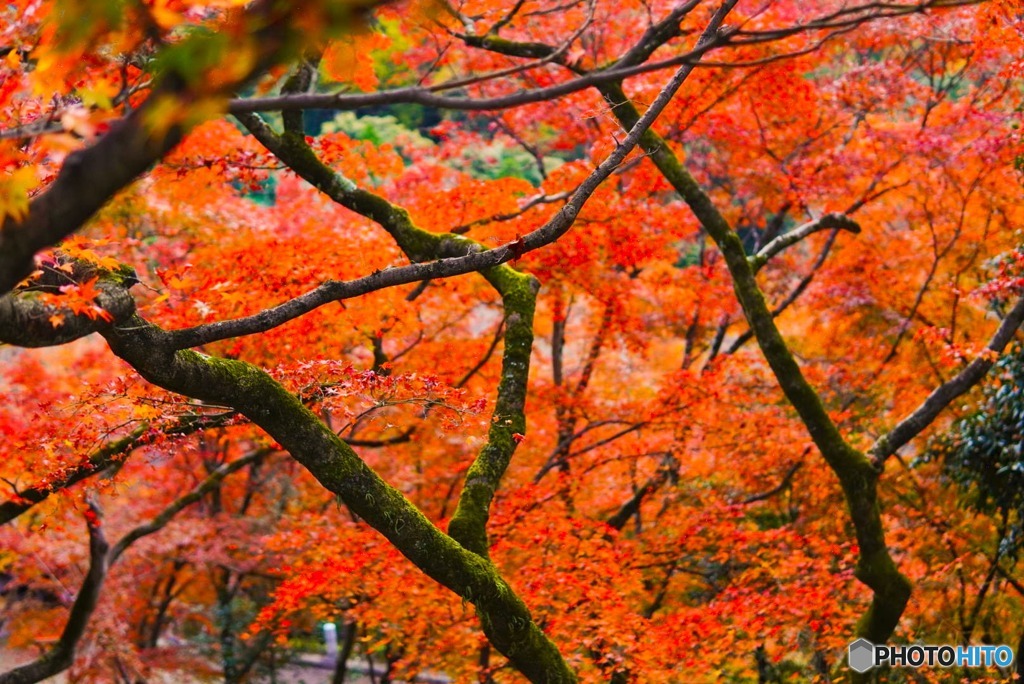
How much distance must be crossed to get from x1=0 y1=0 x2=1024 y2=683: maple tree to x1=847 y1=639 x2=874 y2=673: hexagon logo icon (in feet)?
1.10

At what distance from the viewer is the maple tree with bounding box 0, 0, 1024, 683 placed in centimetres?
351

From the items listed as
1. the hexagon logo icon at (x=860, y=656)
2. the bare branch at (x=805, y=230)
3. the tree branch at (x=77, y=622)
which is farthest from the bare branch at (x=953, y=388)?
the tree branch at (x=77, y=622)

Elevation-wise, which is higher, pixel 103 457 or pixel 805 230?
pixel 805 230

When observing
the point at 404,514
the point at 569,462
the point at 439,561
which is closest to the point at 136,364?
the point at 404,514

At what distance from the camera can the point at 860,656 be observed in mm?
7188

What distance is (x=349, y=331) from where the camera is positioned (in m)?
7.09

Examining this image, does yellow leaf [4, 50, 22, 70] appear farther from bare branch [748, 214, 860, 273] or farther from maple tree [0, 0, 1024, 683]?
bare branch [748, 214, 860, 273]

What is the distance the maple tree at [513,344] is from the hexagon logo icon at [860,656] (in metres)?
0.34

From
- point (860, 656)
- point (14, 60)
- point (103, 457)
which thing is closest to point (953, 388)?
point (860, 656)

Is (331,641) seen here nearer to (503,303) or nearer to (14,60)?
(503,303)

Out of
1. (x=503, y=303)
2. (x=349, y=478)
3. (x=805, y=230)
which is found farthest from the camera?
(x=805, y=230)

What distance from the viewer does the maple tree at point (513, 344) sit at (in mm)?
3512

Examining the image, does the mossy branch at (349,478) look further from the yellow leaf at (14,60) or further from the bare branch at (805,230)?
the bare branch at (805,230)

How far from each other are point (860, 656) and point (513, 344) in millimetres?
4233
